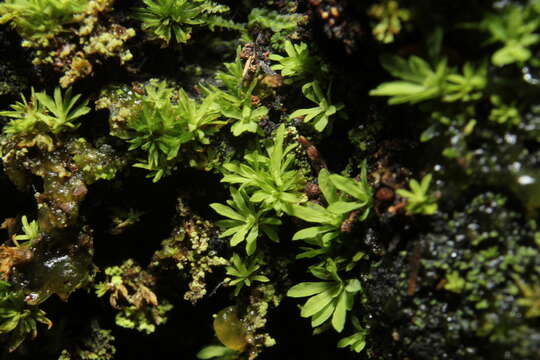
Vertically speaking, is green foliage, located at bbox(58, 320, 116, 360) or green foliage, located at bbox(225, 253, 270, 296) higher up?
green foliage, located at bbox(225, 253, 270, 296)

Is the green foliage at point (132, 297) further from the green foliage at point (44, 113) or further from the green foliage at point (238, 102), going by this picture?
the green foliage at point (238, 102)

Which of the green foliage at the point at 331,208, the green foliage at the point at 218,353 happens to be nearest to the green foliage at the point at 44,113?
the green foliage at the point at 331,208

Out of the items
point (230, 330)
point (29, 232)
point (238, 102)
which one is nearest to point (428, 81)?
point (238, 102)

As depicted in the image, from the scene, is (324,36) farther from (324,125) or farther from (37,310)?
(37,310)

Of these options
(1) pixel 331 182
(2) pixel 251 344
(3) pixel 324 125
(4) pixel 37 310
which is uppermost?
(3) pixel 324 125

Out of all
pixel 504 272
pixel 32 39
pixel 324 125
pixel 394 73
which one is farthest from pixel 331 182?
pixel 32 39

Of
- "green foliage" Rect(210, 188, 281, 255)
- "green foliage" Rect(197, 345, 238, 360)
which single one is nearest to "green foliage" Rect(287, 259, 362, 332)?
"green foliage" Rect(210, 188, 281, 255)

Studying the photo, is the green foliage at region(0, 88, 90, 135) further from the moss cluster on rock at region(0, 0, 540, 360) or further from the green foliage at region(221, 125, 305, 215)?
the green foliage at region(221, 125, 305, 215)
